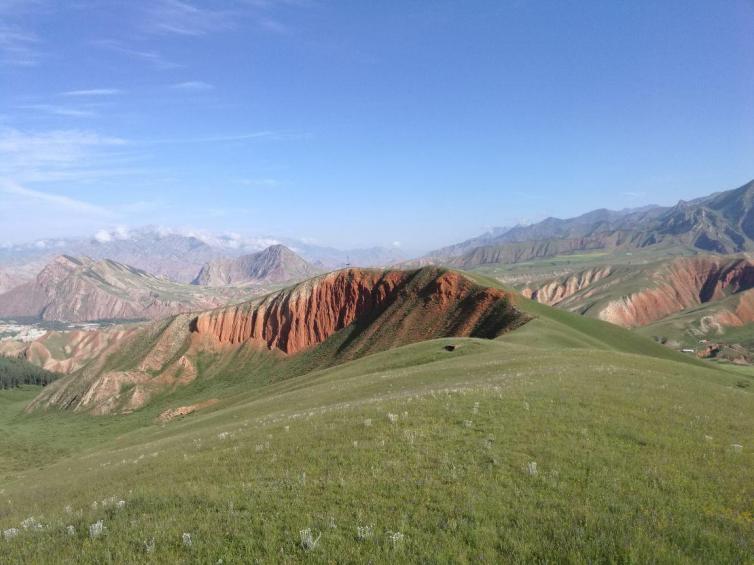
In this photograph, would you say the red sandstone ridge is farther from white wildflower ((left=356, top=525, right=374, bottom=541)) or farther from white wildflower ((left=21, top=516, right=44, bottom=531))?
white wildflower ((left=356, top=525, right=374, bottom=541))

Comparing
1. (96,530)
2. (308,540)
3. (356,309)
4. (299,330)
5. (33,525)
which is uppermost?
(308,540)

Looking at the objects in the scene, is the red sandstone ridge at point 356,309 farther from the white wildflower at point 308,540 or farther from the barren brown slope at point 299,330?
the white wildflower at point 308,540

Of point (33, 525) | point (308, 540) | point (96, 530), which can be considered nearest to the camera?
point (308, 540)

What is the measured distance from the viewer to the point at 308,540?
8156 mm

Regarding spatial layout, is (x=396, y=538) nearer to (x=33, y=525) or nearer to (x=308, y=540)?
(x=308, y=540)

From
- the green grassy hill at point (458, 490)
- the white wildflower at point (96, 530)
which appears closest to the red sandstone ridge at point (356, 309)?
the green grassy hill at point (458, 490)

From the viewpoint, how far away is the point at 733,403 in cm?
2172

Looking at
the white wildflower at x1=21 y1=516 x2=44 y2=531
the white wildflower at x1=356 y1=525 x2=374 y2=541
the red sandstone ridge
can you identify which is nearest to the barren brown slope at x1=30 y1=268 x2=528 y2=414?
the red sandstone ridge

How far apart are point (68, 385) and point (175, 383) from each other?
1769 inches

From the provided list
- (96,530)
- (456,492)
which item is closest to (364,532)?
(456,492)

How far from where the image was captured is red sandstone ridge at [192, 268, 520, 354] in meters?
91.6

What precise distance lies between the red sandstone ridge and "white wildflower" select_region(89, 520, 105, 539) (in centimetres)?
6802

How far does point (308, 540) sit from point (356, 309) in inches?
4719

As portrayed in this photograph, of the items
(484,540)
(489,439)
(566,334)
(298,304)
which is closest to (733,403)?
(489,439)
